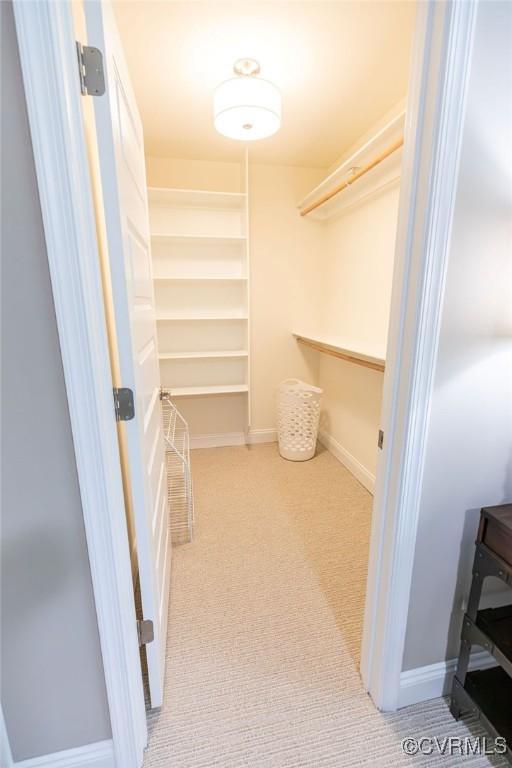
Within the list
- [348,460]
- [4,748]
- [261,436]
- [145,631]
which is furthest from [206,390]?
[4,748]

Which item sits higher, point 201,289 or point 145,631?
point 201,289

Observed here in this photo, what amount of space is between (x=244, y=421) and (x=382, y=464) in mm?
2338

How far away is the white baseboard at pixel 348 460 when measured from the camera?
2543 millimetres

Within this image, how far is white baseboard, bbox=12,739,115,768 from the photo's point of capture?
0.96m

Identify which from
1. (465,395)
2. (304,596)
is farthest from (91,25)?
(304,596)

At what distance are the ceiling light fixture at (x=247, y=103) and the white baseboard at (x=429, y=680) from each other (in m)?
2.37

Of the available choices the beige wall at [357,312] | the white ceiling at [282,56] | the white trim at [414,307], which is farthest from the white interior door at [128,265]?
the beige wall at [357,312]

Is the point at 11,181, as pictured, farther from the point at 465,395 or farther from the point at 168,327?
the point at 168,327

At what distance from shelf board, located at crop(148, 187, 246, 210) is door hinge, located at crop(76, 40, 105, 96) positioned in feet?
6.44

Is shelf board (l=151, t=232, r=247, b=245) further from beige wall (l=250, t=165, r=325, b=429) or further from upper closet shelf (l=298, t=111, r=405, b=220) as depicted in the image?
upper closet shelf (l=298, t=111, r=405, b=220)

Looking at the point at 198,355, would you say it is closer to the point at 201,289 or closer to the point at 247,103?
the point at 201,289

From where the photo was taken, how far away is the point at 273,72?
174cm

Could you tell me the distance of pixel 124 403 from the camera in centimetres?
91

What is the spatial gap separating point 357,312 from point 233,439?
164 cm
